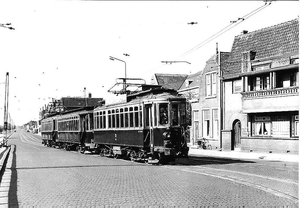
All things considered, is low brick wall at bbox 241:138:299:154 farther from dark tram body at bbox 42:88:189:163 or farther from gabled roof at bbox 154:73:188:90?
gabled roof at bbox 154:73:188:90

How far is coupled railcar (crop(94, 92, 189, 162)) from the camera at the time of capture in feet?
55.5

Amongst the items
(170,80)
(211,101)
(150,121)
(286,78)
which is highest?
(170,80)

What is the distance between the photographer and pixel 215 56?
33438mm

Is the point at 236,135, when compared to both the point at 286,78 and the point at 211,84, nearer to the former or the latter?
the point at 211,84

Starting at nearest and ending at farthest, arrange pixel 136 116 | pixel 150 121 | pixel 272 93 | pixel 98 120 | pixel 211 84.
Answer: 1. pixel 150 121
2. pixel 136 116
3. pixel 98 120
4. pixel 272 93
5. pixel 211 84

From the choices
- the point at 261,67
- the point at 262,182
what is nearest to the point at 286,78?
the point at 261,67

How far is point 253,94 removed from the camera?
27594 mm

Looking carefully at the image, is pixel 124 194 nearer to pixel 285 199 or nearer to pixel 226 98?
pixel 285 199

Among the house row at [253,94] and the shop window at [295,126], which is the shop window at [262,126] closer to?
the house row at [253,94]

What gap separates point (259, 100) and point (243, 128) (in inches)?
124

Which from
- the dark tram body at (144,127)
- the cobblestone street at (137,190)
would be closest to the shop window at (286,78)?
the dark tram body at (144,127)

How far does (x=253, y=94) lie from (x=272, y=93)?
1.88 meters

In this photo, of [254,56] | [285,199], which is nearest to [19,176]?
[285,199]

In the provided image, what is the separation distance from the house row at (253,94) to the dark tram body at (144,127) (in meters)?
9.64
